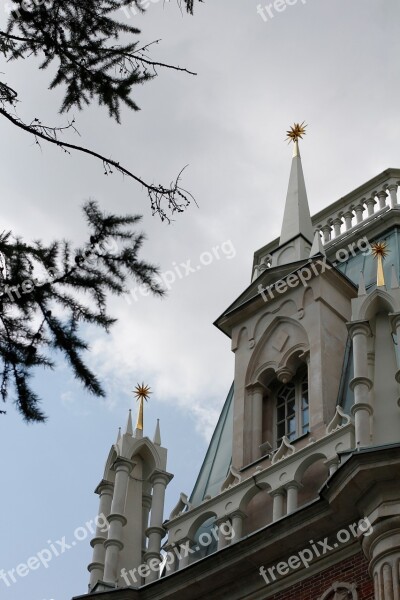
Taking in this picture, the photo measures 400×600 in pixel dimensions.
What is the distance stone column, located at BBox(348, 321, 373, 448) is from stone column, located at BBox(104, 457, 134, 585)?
157 inches

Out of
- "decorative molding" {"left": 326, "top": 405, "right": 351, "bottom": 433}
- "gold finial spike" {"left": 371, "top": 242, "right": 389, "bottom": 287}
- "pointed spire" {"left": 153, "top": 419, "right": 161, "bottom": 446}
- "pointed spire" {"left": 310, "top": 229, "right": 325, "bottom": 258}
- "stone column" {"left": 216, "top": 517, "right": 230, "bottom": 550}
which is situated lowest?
"stone column" {"left": 216, "top": 517, "right": 230, "bottom": 550}

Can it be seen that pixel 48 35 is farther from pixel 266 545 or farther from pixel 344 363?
pixel 344 363

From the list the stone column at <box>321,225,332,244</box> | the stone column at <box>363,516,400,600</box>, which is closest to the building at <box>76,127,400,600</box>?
the stone column at <box>363,516,400,600</box>

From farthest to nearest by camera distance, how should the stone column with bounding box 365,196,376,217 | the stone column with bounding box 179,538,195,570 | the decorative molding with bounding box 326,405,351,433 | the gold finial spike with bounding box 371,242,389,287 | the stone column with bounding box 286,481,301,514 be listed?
the stone column with bounding box 365,196,376,217
the gold finial spike with bounding box 371,242,389,287
the stone column with bounding box 179,538,195,570
the decorative molding with bounding box 326,405,351,433
the stone column with bounding box 286,481,301,514

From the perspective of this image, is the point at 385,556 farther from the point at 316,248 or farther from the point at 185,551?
the point at 316,248

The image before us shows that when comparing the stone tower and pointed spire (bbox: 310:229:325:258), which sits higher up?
pointed spire (bbox: 310:229:325:258)

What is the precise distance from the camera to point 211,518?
1859 cm

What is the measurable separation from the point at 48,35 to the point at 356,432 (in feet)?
23.8

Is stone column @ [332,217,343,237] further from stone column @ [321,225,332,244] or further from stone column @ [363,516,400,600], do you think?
stone column @ [363,516,400,600]

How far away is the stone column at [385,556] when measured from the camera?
14164mm

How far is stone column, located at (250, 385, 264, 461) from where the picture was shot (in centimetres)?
1928

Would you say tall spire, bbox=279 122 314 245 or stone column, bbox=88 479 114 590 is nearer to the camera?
stone column, bbox=88 479 114 590

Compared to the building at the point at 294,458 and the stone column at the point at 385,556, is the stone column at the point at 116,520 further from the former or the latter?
the stone column at the point at 385,556

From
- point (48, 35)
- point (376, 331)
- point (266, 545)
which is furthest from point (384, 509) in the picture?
point (48, 35)
